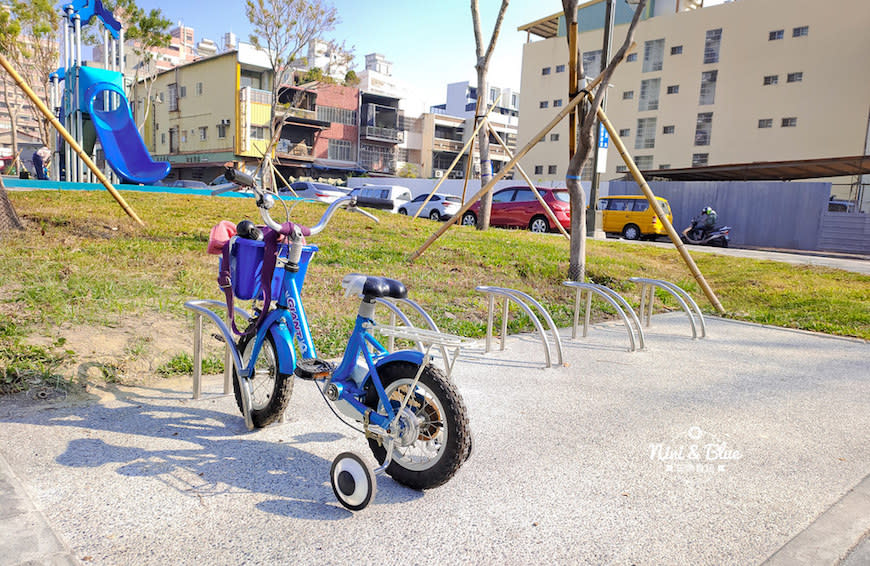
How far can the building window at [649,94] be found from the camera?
39.5 m

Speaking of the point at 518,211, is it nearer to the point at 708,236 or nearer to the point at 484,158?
the point at 484,158

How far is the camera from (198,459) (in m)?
3.14

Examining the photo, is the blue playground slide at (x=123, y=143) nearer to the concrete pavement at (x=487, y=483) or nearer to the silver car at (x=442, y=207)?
the concrete pavement at (x=487, y=483)

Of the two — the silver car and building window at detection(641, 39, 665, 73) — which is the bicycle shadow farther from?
building window at detection(641, 39, 665, 73)

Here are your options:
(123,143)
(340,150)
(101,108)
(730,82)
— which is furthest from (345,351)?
(340,150)

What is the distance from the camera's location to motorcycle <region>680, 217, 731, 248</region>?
822 inches

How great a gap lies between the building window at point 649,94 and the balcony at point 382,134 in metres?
19.7

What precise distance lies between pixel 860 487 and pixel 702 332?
3.64m

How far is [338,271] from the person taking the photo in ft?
25.8

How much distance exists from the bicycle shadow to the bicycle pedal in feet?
1.54

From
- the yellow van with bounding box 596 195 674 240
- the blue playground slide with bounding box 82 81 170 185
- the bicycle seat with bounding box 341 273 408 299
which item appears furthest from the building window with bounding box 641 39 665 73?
the bicycle seat with bounding box 341 273 408 299

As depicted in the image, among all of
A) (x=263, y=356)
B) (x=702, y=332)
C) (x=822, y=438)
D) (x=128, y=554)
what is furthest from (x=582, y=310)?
(x=128, y=554)

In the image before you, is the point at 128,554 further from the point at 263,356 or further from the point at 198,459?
the point at 263,356

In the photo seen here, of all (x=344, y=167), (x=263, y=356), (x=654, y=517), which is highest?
(x=344, y=167)
